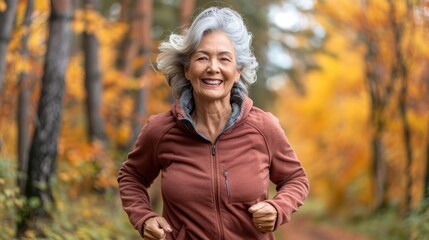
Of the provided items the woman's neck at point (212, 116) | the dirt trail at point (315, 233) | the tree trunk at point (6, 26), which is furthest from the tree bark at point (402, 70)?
the woman's neck at point (212, 116)

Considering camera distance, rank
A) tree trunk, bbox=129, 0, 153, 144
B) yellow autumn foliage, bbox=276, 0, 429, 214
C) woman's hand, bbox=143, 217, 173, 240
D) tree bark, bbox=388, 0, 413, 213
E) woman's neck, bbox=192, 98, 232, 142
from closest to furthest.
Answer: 1. woman's hand, bbox=143, 217, 173, 240
2. woman's neck, bbox=192, 98, 232, 142
3. tree trunk, bbox=129, 0, 153, 144
4. tree bark, bbox=388, 0, 413, 213
5. yellow autumn foliage, bbox=276, 0, 429, 214

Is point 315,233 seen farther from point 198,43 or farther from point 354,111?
point 198,43

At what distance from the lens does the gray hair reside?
3.78m

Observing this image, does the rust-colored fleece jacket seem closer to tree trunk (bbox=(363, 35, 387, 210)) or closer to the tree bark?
the tree bark

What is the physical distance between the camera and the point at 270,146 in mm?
3797

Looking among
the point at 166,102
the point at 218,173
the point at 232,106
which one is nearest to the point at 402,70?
the point at 166,102


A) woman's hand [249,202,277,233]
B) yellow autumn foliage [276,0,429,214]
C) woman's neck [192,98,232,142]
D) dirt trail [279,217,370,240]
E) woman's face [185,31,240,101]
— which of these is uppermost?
woman's face [185,31,240,101]

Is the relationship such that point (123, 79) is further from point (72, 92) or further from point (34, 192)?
point (34, 192)

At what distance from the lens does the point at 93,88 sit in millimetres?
13836

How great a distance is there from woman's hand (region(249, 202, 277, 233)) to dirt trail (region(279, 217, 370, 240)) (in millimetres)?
14633

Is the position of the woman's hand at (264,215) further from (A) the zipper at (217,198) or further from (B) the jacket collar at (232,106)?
(B) the jacket collar at (232,106)

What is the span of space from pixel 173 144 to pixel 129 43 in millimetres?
13039

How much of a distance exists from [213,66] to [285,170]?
61cm

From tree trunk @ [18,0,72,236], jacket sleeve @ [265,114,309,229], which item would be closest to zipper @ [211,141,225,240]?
jacket sleeve @ [265,114,309,229]
